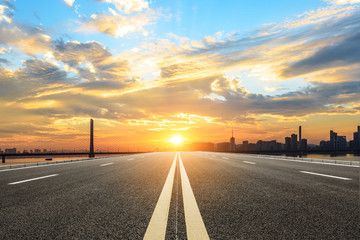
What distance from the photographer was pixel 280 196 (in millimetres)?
5234

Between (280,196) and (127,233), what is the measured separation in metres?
3.34

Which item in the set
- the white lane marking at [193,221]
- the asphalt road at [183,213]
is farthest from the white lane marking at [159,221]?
the white lane marking at [193,221]

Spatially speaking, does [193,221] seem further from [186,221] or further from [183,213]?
[183,213]

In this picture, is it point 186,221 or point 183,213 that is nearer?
point 186,221

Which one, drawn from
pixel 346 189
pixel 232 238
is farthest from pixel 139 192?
pixel 346 189

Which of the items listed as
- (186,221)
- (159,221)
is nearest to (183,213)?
(186,221)

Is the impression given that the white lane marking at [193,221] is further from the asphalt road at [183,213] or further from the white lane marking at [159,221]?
the white lane marking at [159,221]

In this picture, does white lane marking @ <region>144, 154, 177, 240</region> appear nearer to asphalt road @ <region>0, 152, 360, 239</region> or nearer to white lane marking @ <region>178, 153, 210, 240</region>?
asphalt road @ <region>0, 152, 360, 239</region>

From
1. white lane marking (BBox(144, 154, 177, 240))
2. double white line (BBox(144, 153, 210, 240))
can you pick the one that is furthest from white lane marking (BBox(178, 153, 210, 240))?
white lane marking (BBox(144, 154, 177, 240))

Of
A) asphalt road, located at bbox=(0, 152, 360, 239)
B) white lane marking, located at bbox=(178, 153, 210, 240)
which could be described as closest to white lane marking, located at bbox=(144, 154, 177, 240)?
asphalt road, located at bbox=(0, 152, 360, 239)

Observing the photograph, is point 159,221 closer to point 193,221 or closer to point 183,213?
point 193,221

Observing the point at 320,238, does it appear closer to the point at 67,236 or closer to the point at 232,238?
the point at 232,238

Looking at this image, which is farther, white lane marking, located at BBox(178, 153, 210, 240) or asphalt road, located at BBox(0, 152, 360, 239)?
asphalt road, located at BBox(0, 152, 360, 239)

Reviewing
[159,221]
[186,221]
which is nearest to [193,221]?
[186,221]
